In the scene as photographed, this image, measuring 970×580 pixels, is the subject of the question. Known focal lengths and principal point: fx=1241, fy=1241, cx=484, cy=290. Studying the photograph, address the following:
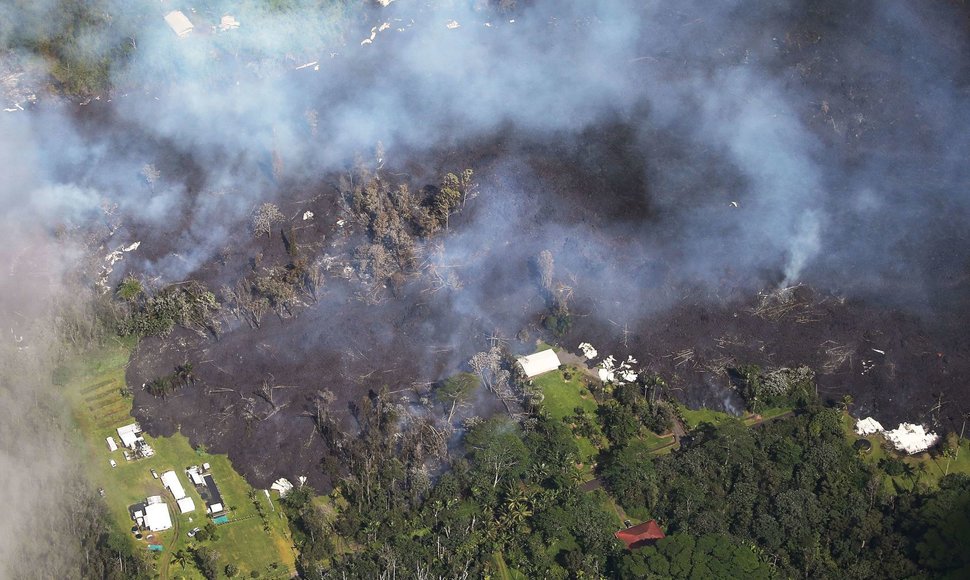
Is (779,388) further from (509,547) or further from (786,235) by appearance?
(509,547)

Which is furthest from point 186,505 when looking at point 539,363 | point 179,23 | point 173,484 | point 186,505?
point 179,23

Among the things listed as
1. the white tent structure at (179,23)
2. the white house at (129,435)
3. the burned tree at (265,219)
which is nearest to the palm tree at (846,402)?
the burned tree at (265,219)

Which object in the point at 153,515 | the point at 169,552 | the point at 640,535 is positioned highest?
the point at 153,515

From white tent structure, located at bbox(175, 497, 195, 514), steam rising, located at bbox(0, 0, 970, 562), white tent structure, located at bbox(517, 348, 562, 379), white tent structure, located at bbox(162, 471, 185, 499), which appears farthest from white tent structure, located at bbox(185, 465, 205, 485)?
white tent structure, located at bbox(517, 348, 562, 379)

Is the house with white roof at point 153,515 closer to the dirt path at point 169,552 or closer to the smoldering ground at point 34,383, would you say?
the dirt path at point 169,552

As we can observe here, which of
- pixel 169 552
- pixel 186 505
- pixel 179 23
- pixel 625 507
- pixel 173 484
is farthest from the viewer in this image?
pixel 179 23

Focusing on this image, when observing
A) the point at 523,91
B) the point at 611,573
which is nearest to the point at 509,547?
the point at 611,573

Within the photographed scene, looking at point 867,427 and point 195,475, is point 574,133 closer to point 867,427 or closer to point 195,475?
point 867,427
